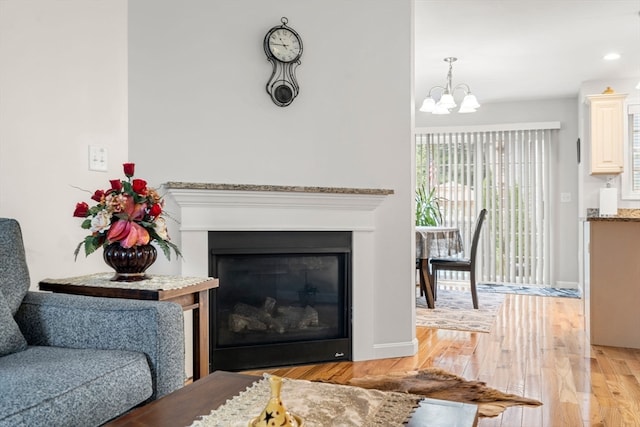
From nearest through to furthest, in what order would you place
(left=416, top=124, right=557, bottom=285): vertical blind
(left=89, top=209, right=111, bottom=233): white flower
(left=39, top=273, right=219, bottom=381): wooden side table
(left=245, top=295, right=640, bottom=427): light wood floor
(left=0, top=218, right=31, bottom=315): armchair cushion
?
(left=0, top=218, right=31, bottom=315): armchair cushion, (left=39, top=273, right=219, bottom=381): wooden side table, (left=89, top=209, right=111, bottom=233): white flower, (left=245, top=295, right=640, bottom=427): light wood floor, (left=416, top=124, right=557, bottom=285): vertical blind

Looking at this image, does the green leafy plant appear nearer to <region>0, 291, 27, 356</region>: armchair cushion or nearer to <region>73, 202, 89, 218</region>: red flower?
<region>73, 202, 89, 218</region>: red flower

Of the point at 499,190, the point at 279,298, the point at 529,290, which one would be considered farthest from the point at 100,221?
the point at 499,190

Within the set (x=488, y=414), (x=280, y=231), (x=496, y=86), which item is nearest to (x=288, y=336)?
(x=280, y=231)

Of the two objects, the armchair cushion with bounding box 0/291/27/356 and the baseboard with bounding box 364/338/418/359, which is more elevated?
the armchair cushion with bounding box 0/291/27/356

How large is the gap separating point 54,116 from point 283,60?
136cm

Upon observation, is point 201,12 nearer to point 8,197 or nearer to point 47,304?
point 8,197

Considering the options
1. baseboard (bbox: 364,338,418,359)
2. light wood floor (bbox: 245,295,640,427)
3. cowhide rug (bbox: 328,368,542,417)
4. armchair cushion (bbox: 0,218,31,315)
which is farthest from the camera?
baseboard (bbox: 364,338,418,359)

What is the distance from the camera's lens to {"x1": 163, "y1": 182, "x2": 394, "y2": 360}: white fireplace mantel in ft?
9.80

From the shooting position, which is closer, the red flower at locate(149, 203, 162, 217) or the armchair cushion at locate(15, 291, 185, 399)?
the armchair cushion at locate(15, 291, 185, 399)

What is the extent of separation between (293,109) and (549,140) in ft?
15.8

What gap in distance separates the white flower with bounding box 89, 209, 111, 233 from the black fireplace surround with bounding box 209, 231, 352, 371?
3.17 feet

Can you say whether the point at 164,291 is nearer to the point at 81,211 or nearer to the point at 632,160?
A: the point at 81,211

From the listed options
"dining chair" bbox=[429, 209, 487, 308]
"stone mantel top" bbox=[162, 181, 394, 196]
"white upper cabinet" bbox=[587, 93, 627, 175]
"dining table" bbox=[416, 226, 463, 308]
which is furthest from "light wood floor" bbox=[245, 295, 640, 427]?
"white upper cabinet" bbox=[587, 93, 627, 175]

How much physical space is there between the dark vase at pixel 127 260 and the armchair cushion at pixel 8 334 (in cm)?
44
